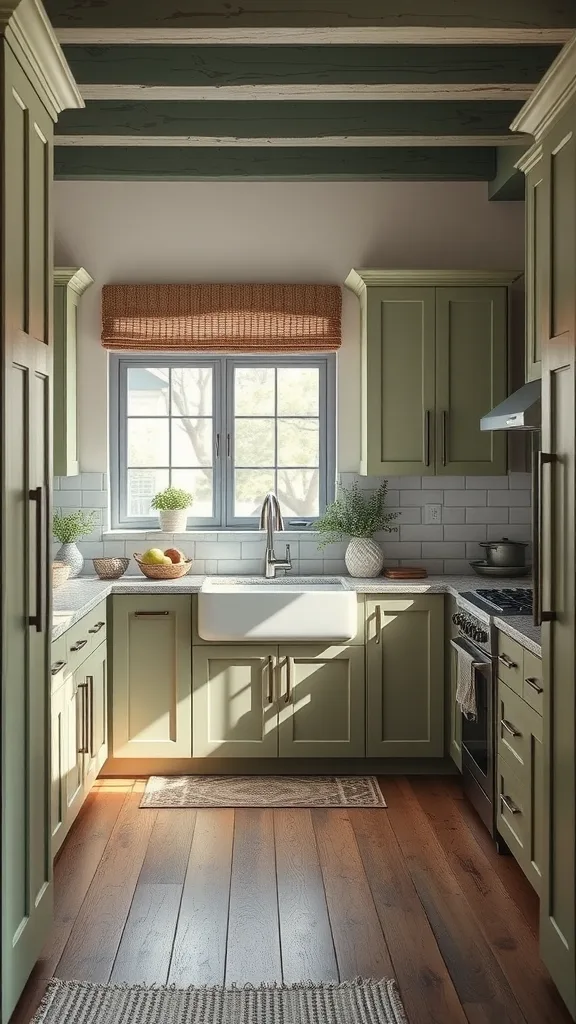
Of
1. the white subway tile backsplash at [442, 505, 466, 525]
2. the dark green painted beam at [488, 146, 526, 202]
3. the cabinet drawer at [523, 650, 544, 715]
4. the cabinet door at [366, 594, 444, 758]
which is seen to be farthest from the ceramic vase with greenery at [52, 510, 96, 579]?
the dark green painted beam at [488, 146, 526, 202]

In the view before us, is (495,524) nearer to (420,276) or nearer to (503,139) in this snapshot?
(420,276)

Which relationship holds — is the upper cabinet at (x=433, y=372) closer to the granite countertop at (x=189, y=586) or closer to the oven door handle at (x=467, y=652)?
the granite countertop at (x=189, y=586)

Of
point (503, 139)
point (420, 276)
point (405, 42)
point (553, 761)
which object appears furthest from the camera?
point (420, 276)

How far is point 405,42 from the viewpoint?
3.19 metres

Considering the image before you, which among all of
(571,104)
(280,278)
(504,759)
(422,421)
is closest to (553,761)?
(504,759)

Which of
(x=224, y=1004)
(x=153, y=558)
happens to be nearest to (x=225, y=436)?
(x=153, y=558)

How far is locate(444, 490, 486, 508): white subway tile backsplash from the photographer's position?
5.01 m

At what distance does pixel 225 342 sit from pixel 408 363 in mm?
975

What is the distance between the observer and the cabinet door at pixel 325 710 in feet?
14.7

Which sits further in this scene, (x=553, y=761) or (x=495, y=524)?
(x=495, y=524)

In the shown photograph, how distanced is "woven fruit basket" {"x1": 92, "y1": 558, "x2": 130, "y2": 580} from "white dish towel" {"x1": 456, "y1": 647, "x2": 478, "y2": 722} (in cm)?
179

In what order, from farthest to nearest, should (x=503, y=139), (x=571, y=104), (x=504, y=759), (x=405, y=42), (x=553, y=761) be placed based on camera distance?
(x=503, y=139) → (x=504, y=759) → (x=405, y=42) → (x=553, y=761) → (x=571, y=104)

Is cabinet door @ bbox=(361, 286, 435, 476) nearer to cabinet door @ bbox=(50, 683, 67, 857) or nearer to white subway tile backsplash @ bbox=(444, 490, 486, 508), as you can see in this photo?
white subway tile backsplash @ bbox=(444, 490, 486, 508)

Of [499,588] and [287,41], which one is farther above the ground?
[287,41]
